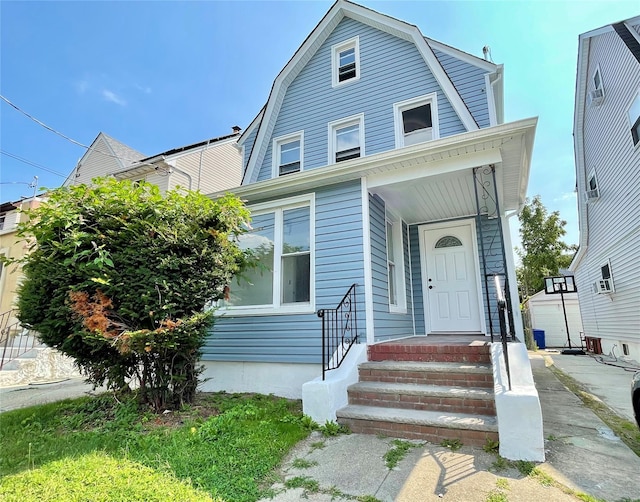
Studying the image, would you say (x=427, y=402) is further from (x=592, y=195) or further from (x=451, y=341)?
(x=592, y=195)

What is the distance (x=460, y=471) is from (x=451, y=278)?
4.44 meters

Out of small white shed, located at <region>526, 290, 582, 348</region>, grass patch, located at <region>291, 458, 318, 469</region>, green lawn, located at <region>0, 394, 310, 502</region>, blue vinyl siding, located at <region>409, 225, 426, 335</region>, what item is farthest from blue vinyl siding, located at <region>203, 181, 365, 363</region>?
small white shed, located at <region>526, 290, 582, 348</region>

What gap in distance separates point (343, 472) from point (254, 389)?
3.06 m

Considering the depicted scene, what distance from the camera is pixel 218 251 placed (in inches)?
164

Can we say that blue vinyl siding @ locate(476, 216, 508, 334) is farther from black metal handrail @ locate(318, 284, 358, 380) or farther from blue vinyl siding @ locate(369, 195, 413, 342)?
black metal handrail @ locate(318, 284, 358, 380)

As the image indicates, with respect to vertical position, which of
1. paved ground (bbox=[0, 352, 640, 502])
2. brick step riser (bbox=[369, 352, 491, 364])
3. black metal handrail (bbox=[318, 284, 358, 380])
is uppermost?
black metal handrail (bbox=[318, 284, 358, 380])

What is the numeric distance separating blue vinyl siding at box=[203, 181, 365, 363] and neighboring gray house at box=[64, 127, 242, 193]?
258 inches

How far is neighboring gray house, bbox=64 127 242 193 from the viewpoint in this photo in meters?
11.2

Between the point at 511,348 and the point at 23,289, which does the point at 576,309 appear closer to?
the point at 511,348

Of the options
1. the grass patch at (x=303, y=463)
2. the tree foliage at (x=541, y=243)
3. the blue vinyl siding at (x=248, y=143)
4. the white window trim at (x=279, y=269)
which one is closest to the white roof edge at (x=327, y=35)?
the blue vinyl siding at (x=248, y=143)

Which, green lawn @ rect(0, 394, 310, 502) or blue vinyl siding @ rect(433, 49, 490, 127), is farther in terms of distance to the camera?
blue vinyl siding @ rect(433, 49, 490, 127)

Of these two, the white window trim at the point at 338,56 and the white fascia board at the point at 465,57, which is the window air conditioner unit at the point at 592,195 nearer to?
the white fascia board at the point at 465,57

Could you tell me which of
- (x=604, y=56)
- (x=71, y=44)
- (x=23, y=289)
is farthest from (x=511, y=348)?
(x=71, y=44)

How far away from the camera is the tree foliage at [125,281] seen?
3633mm
